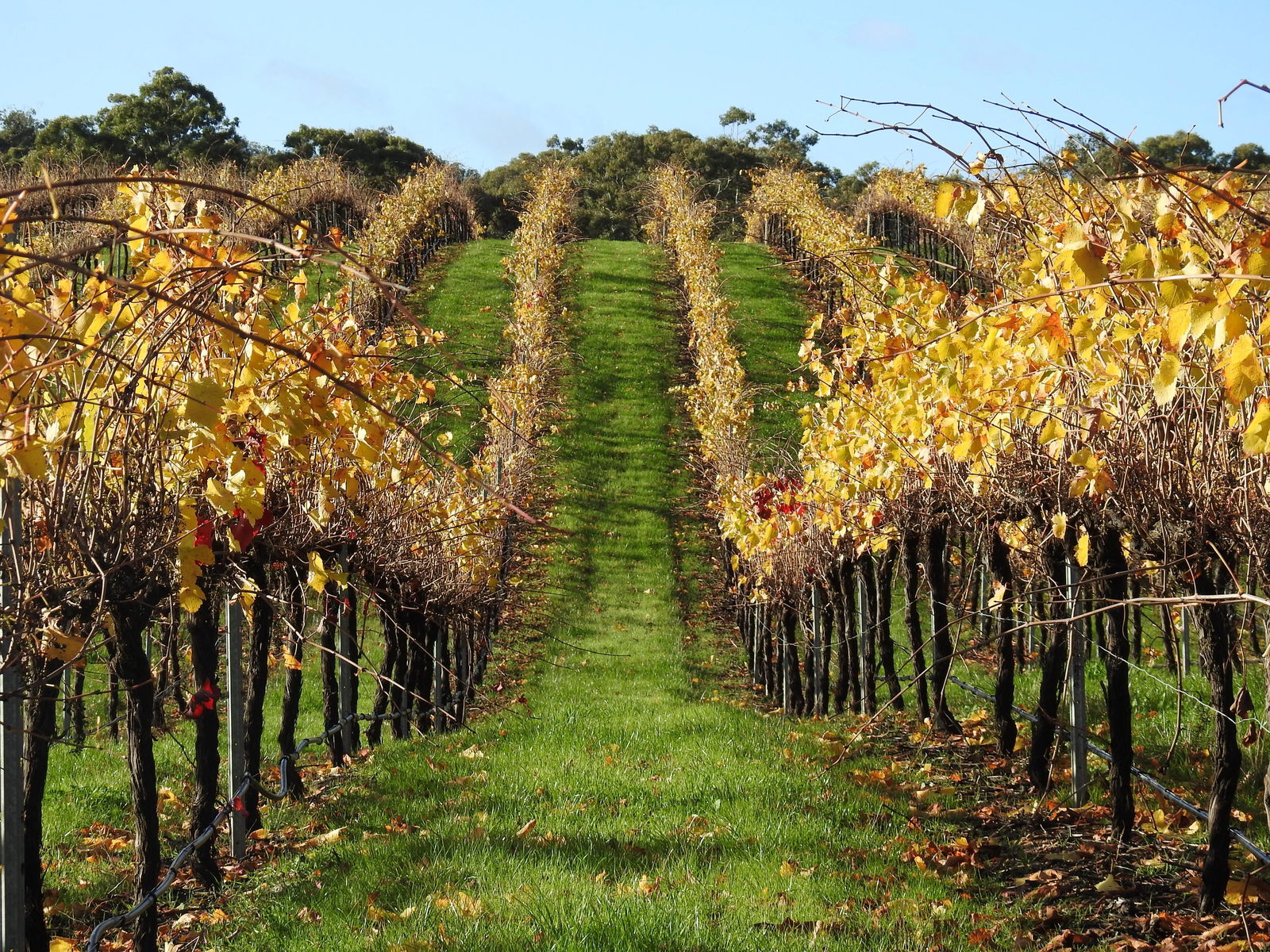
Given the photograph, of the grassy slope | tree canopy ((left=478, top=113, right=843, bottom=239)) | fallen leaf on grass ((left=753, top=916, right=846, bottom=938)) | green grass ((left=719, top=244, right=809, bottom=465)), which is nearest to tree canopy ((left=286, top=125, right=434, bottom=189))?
tree canopy ((left=478, top=113, right=843, bottom=239))

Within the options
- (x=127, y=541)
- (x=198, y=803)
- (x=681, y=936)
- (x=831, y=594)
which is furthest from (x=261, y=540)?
(x=831, y=594)

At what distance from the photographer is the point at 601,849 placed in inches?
191

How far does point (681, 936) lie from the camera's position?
3770mm

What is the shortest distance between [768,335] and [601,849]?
2109 cm

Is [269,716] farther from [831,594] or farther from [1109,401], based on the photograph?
[1109,401]

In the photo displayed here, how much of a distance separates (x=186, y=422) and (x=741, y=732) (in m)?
5.29

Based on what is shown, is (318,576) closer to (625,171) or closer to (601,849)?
(601,849)

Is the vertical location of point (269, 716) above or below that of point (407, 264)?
below

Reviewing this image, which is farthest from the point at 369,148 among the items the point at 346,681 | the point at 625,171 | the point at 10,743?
the point at 10,743

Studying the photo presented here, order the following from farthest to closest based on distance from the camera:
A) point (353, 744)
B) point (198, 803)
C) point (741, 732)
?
point (353, 744), point (741, 732), point (198, 803)

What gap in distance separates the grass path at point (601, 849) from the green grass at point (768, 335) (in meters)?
9.99

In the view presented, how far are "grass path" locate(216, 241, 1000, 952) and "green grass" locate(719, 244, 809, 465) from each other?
9990 millimetres

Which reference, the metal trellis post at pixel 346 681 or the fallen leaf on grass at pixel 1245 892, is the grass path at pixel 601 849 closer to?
the metal trellis post at pixel 346 681

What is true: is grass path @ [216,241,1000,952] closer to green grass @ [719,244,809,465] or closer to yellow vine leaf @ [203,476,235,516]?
yellow vine leaf @ [203,476,235,516]
